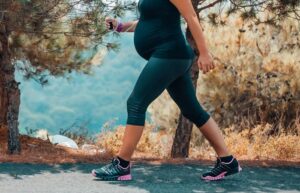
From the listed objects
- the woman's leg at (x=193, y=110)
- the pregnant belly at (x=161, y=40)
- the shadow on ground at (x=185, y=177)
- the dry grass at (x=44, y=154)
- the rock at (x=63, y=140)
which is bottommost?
the shadow on ground at (x=185, y=177)

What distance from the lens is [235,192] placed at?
3910 mm

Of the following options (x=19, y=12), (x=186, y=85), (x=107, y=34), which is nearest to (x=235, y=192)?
(x=186, y=85)

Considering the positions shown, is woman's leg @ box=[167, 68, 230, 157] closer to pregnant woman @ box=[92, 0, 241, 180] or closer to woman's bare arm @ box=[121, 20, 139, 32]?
pregnant woman @ box=[92, 0, 241, 180]

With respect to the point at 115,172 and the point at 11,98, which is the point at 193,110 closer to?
the point at 115,172

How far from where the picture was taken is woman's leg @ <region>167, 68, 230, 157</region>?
419 centimetres

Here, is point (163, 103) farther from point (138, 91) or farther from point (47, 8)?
point (138, 91)

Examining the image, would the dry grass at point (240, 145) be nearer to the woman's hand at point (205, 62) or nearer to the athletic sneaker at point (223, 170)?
the athletic sneaker at point (223, 170)

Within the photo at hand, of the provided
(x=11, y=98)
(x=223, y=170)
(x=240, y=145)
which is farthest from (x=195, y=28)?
(x=240, y=145)

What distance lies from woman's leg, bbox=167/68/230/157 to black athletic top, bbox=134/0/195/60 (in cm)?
27

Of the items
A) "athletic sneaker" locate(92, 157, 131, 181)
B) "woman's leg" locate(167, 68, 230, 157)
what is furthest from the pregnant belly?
"athletic sneaker" locate(92, 157, 131, 181)

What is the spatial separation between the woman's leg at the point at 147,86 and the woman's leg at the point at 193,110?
21 centimetres

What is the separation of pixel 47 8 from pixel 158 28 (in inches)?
110

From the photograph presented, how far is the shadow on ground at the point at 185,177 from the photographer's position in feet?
13.2

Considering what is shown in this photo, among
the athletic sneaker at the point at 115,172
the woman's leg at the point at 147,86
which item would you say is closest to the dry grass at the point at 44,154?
the athletic sneaker at the point at 115,172
